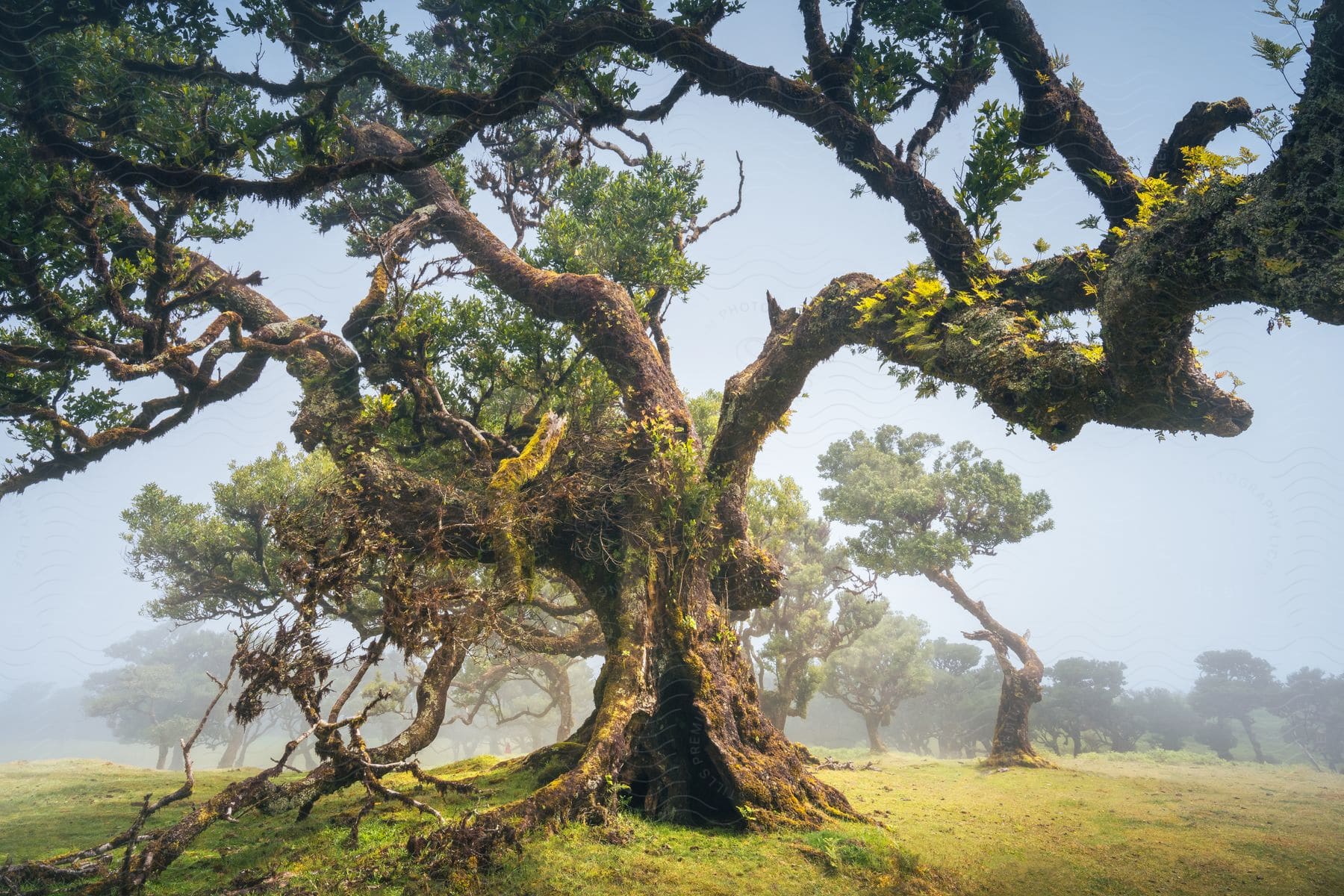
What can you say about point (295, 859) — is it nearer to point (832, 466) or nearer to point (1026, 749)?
point (1026, 749)

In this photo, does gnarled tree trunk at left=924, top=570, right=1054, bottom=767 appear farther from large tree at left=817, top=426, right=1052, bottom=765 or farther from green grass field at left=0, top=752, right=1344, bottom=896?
green grass field at left=0, top=752, right=1344, bottom=896

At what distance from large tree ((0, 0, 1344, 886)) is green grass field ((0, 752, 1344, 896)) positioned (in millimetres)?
444

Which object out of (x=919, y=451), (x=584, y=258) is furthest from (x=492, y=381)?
(x=919, y=451)

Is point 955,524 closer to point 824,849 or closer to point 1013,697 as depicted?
point 1013,697

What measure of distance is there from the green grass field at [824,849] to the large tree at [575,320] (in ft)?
1.46

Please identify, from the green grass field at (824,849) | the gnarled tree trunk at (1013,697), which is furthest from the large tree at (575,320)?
the gnarled tree trunk at (1013,697)

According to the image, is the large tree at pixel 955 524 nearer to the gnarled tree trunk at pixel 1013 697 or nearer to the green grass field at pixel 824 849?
the gnarled tree trunk at pixel 1013 697

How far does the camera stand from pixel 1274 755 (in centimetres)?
4091

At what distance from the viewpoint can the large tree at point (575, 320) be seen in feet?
16.0

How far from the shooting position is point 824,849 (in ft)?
17.2

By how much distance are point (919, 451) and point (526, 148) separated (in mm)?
20873

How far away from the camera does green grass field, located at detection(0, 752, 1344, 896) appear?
4285 millimetres

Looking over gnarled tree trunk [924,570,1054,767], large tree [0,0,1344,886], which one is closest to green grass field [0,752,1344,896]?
large tree [0,0,1344,886]

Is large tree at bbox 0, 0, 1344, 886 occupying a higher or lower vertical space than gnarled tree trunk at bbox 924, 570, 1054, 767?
higher
